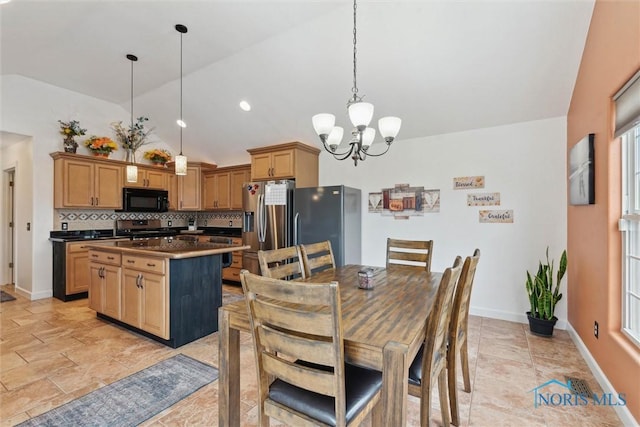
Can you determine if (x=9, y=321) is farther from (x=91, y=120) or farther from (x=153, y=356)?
(x=91, y=120)

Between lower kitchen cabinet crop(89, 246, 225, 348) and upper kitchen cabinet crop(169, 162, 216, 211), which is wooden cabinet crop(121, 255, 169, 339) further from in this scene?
upper kitchen cabinet crop(169, 162, 216, 211)

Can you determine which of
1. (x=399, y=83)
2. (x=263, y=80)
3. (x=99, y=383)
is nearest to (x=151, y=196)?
(x=263, y=80)

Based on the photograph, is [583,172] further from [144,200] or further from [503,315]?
[144,200]

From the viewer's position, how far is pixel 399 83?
10.8 feet

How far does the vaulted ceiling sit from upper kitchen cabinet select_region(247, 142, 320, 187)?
0.92 ft

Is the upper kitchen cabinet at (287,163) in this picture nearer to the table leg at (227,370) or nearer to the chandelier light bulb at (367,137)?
the chandelier light bulb at (367,137)

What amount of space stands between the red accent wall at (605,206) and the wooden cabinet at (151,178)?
6355mm

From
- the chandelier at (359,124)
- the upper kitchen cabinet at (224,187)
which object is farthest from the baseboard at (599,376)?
the upper kitchen cabinet at (224,187)

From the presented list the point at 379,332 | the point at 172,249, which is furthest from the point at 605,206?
the point at 172,249

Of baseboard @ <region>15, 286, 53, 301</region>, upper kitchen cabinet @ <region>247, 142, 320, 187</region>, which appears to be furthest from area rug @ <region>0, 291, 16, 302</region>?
upper kitchen cabinet @ <region>247, 142, 320, 187</region>

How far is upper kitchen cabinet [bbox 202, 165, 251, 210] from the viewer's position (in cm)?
568

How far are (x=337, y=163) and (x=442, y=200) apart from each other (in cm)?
171

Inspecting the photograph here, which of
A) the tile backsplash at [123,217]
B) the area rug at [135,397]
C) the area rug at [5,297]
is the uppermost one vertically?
the tile backsplash at [123,217]

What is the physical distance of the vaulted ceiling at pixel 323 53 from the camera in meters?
2.61
